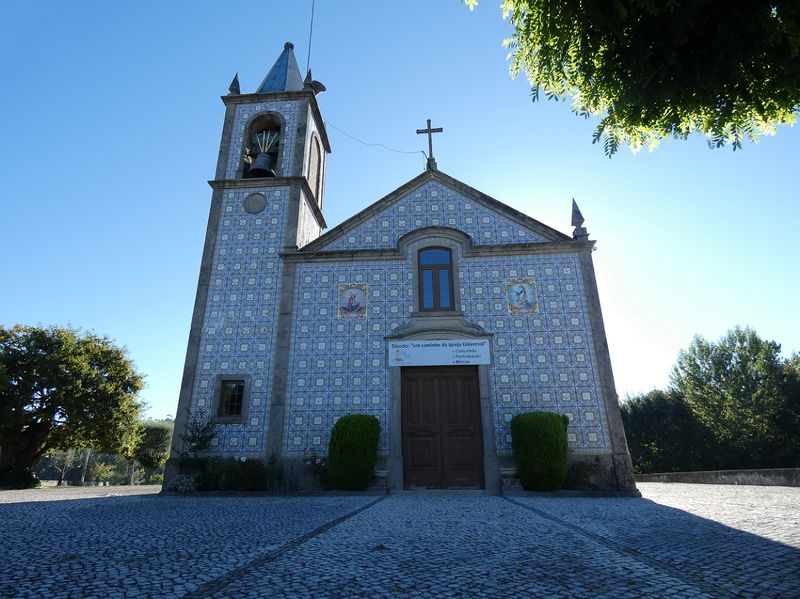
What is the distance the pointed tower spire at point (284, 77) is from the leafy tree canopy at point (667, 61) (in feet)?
47.9

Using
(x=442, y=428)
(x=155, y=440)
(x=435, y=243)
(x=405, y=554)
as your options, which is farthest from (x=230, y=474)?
(x=155, y=440)

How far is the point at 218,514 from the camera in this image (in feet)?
Answer: 23.6

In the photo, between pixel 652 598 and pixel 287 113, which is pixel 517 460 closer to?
pixel 652 598

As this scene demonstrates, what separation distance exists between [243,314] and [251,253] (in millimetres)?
2199

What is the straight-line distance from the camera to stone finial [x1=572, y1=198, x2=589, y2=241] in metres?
14.1

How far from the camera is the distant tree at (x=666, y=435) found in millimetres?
32875

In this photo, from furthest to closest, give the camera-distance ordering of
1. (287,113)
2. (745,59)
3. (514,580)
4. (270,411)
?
(287,113) → (270,411) → (745,59) → (514,580)

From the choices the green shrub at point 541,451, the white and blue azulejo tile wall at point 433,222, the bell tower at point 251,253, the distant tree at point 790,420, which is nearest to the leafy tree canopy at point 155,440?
A: the bell tower at point 251,253

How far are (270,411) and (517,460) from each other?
6862 millimetres

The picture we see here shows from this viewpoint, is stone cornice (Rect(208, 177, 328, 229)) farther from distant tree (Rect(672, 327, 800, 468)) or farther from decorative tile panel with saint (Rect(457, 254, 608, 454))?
distant tree (Rect(672, 327, 800, 468))

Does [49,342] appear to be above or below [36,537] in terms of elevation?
above

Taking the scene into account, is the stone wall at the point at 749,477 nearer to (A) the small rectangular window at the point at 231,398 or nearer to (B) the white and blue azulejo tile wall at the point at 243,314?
(B) the white and blue azulejo tile wall at the point at 243,314

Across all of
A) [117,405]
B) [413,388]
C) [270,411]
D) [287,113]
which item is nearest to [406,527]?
[413,388]

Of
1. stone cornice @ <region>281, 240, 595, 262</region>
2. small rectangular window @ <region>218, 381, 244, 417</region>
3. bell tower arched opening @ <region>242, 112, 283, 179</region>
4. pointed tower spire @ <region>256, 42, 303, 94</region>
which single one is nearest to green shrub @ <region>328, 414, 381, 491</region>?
small rectangular window @ <region>218, 381, 244, 417</region>
